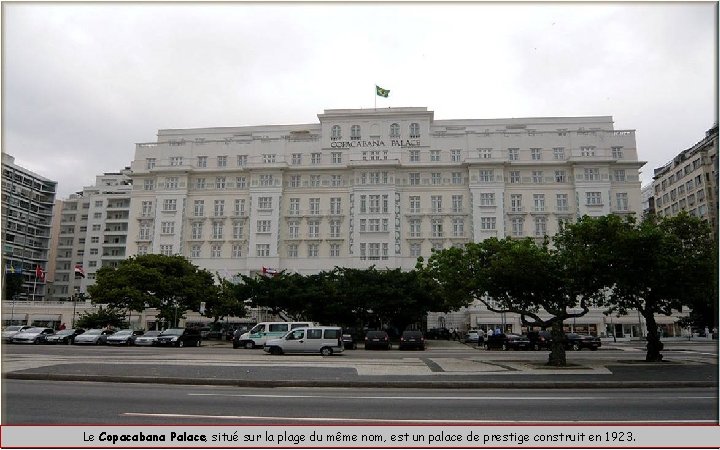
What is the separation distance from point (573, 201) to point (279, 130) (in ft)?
141

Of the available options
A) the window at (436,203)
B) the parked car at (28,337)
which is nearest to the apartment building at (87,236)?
the parked car at (28,337)

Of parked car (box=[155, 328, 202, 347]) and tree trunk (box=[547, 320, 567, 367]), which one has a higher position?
tree trunk (box=[547, 320, 567, 367])

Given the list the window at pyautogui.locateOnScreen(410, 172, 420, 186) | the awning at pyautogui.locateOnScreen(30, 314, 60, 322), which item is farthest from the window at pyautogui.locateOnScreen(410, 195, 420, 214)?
the awning at pyautogui.locateOnScreen(30, 314, 60, 322)

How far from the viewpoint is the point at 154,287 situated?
5122 cm

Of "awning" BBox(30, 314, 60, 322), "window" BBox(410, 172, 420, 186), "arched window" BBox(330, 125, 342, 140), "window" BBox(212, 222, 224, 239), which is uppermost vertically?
"arched window" BBox(330, 125, 342, 140)

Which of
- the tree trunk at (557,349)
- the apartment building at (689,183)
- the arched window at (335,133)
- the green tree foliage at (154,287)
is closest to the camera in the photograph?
the tree trunk at (557,349)

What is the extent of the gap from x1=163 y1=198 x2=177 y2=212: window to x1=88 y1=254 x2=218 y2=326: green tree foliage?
19929 mm

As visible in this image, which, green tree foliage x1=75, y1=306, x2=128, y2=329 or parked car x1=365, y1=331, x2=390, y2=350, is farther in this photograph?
green tree foliage x1=75, y1=306, x2=128, y2=329

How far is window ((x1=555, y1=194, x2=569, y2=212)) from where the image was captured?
6889cm

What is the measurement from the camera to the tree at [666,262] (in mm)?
23031

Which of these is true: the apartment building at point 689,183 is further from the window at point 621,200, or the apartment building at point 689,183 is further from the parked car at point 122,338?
the parked car at point 122,338

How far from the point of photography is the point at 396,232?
6900cm

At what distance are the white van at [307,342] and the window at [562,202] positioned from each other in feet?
157

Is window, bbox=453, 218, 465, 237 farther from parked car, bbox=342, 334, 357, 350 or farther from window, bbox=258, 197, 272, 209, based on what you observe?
parked car, bbox=342, 334, 357, 350
